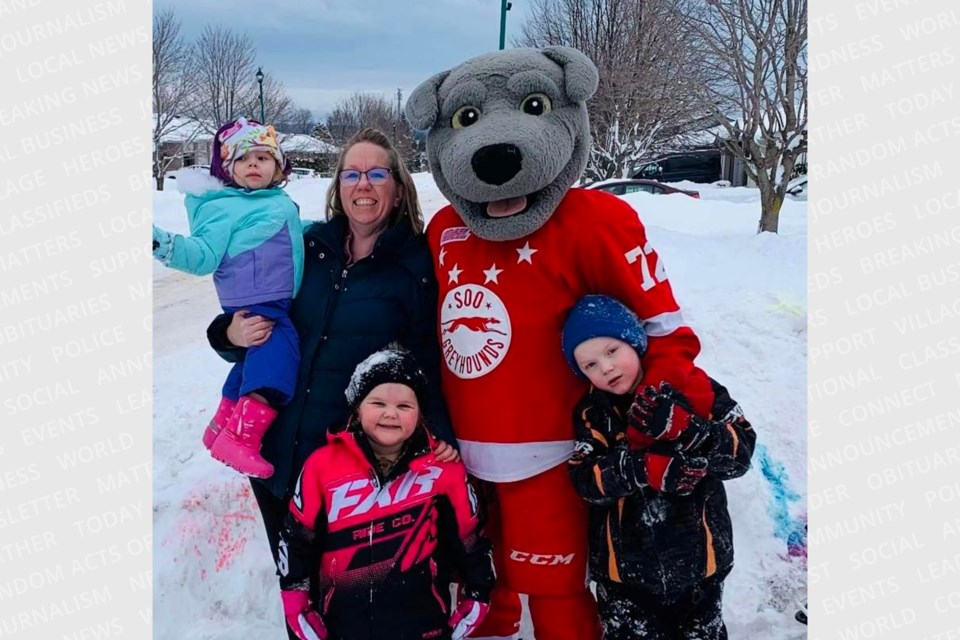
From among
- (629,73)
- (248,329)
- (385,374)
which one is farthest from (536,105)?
(629,73)

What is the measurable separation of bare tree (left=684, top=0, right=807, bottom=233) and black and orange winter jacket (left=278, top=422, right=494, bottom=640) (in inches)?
365

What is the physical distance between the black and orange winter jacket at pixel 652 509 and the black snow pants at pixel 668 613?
0.05 m

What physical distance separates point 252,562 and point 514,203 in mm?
2193

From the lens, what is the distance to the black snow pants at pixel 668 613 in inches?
87.0

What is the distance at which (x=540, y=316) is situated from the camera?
2273 mm

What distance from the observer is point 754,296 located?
597 centimetres

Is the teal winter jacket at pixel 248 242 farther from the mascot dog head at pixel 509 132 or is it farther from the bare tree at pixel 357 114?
the bare tree at pixel 357 114

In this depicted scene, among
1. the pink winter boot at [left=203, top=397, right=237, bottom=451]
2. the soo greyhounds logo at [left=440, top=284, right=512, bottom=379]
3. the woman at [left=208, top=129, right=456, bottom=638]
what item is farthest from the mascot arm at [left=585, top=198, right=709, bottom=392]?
the pink winter boot at [left=203, top=397, right=237, bottom=451]

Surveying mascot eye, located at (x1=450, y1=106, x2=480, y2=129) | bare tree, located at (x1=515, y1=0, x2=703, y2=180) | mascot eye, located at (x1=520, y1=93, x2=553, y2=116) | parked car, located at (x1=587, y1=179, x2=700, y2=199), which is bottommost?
mascot eye, located at (x1=450, y1=106, x2=480, y2=129)

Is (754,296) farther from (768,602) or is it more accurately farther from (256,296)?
(256,296)

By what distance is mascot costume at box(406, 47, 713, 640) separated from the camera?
222 cm

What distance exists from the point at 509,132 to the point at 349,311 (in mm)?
855

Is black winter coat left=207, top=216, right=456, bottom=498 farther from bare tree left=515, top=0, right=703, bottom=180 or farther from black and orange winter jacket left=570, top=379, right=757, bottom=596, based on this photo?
bare tree left=515, top=0, right=703, bottom=180

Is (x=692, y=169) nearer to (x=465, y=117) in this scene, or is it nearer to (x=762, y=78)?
(x=762, y=78)
